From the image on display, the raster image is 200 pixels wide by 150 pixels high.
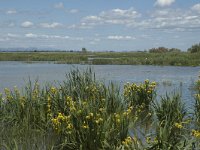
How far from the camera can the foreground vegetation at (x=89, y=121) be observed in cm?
700

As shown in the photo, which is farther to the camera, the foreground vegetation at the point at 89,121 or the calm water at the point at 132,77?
the calm water at the point at 132,77

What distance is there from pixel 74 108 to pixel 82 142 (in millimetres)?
692

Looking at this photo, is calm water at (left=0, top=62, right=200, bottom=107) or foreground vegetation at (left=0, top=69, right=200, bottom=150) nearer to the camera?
foreground vegetation at (left=0, top=69, right=200, bottom=150)

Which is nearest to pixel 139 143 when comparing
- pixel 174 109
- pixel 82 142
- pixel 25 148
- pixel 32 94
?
pixel 82 142

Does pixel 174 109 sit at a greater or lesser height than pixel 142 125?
greater

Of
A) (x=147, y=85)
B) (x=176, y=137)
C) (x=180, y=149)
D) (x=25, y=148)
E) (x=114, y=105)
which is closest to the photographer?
(x=180, y=149)

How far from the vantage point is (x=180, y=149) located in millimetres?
6262

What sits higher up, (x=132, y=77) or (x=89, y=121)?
(x=89, y=121)

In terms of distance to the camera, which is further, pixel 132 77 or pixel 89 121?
pixel 132 77

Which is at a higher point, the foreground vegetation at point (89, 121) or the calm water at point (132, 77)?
the foreground vegetation at point (89, 121)

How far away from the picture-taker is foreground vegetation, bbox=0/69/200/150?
7004mm

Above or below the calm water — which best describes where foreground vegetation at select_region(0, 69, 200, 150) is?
above

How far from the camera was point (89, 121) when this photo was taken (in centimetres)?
751

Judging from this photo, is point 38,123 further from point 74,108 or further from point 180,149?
point 180,149
